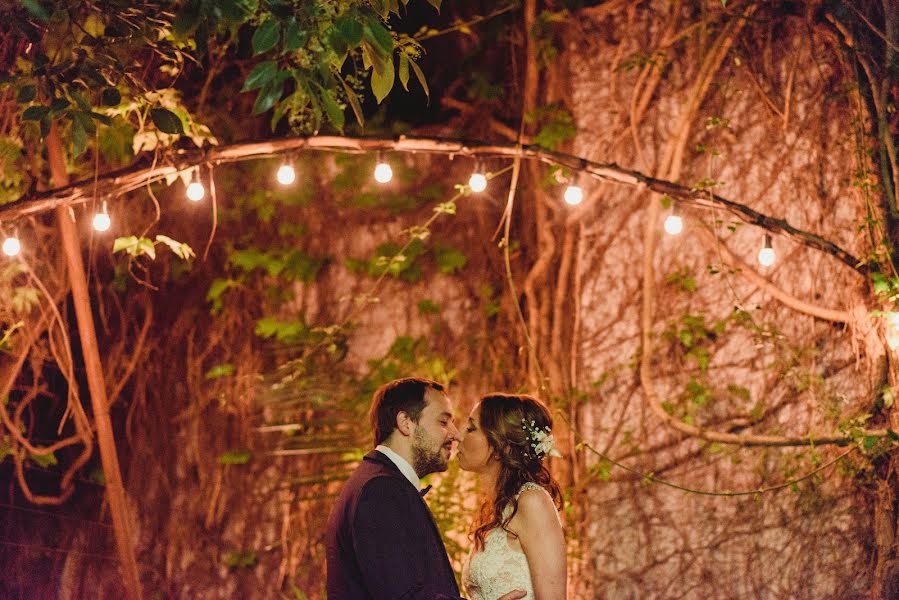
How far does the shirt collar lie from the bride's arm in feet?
2.16

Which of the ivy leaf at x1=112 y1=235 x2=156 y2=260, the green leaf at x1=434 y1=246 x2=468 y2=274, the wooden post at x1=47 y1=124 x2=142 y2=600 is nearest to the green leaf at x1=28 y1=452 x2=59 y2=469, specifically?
the wooden post at x1=47 y1=124 x2=142 y2=600

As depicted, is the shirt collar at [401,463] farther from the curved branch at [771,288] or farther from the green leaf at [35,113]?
the curved branch at [771,288]

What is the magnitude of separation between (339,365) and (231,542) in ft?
4.55

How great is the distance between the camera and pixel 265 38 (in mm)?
2949

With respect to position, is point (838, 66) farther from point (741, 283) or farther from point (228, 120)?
point (228, 120)

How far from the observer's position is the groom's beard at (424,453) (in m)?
3.43

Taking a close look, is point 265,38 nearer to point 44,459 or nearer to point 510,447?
point 510,447

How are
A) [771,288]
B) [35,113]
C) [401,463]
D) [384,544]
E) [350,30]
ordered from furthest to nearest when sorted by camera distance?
1. [771,288]
2. [35,113]
3. [401,463]
4. [384,544]
5. [350,30]

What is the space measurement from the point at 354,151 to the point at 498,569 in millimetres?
2051

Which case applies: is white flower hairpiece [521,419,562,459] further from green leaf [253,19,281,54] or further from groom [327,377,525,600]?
green leaf [253,19,281,54]

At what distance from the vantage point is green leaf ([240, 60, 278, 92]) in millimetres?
3014

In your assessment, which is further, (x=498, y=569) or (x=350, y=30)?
(x=498, y=569)

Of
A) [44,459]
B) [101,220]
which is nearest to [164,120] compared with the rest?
[101,220]

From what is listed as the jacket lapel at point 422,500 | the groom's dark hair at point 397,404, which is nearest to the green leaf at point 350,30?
the groom's dark hair at point 397,404
